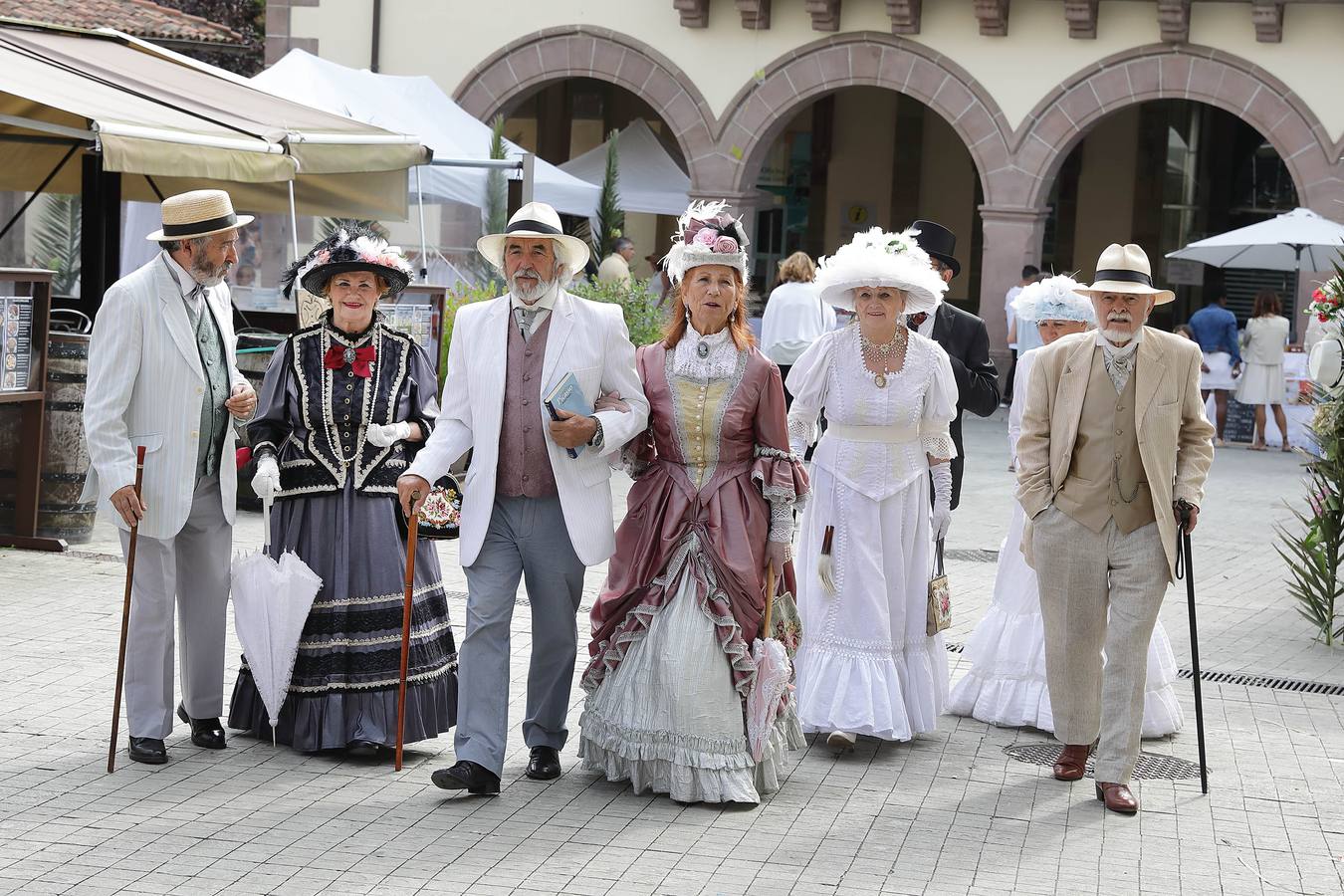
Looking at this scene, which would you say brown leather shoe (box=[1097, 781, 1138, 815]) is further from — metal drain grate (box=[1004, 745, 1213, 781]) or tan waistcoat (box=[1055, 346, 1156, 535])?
tan waistcoat (box=[1055, 346, 1156, 535])

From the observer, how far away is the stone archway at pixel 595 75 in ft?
70.4

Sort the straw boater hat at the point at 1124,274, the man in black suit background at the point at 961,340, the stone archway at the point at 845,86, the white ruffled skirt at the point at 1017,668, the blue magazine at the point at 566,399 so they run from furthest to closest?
the stone archway at the point at 845,86 < the man in black suit background at the point at 961,340 < the white ruffled skirt at the point at 1017,668 < the straw boater hat at the point at 1124,274 < the blue magazine at the point at 566,399

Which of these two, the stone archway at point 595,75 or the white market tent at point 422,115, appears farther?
the stone archway at point 595,75

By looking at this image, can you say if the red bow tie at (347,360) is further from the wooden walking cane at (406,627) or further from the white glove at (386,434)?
the wooden walking cane at (406,627)

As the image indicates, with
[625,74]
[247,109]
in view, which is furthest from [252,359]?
[625,74]

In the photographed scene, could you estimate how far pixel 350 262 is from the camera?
6.02 m

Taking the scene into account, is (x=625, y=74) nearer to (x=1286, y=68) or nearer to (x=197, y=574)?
(x=1286, y=68)

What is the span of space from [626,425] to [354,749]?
144cm

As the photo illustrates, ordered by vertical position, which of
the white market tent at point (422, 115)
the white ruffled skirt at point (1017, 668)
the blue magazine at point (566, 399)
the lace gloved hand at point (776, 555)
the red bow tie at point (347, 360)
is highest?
the white market tent at point (422, 115)

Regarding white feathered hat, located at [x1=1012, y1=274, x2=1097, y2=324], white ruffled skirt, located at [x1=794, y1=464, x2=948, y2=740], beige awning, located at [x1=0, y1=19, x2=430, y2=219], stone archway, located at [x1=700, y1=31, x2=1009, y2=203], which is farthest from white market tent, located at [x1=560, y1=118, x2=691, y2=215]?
white ruffled skirt, located at [x1=794, y1=464, x2=948, y2=740]

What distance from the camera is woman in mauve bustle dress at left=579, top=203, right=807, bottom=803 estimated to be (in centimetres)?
557

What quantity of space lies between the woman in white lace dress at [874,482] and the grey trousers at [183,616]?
2.00m

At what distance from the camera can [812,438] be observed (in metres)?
6.41

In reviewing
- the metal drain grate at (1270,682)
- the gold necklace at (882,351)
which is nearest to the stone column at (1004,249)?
the metal drain grate at (1270,682)
